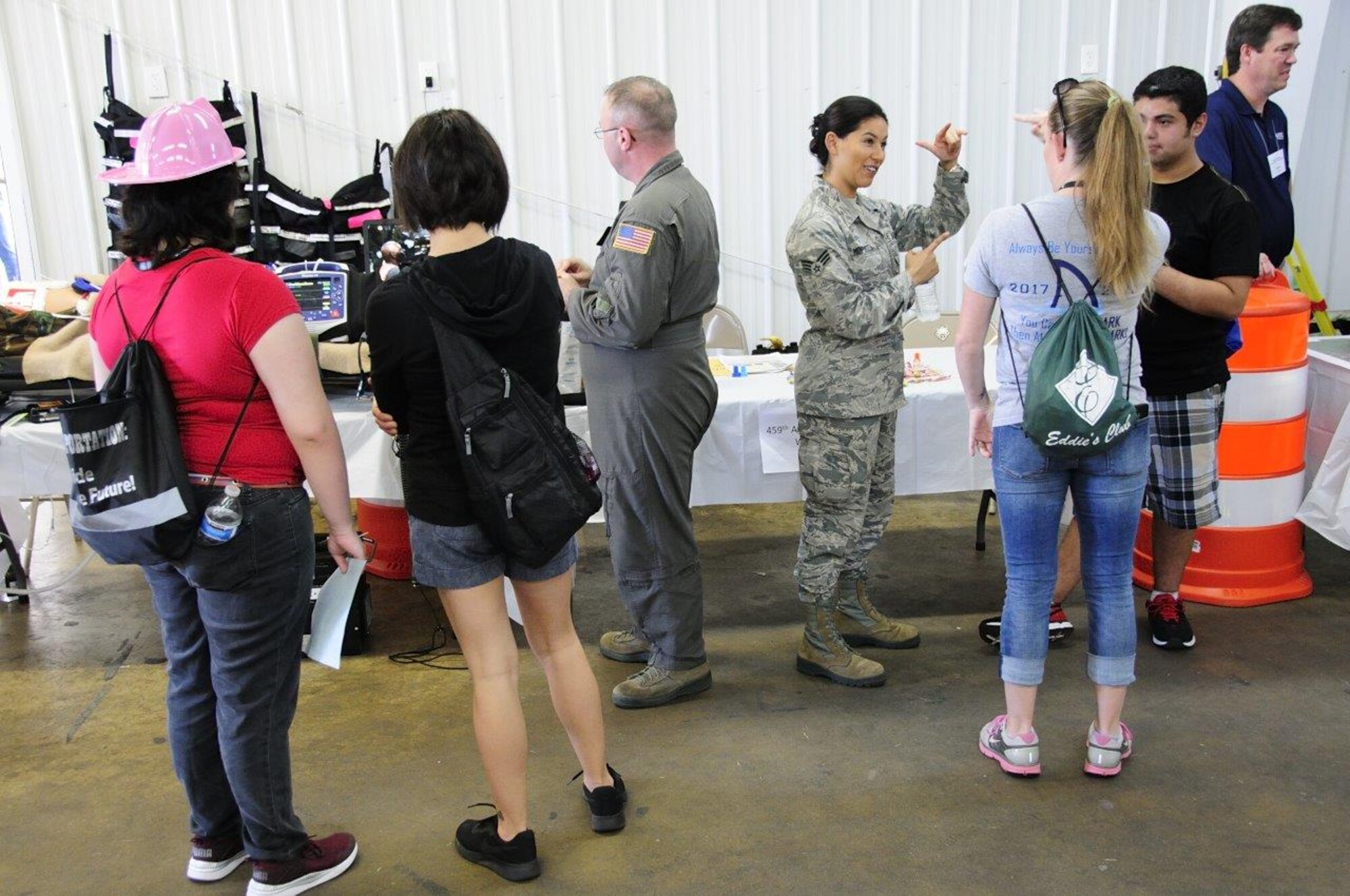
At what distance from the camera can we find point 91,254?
5.18 metres

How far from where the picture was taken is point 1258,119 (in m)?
3.61

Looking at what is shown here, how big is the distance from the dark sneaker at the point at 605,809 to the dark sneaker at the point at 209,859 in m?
0.68

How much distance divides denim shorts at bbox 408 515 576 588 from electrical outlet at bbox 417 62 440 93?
12.1 feet

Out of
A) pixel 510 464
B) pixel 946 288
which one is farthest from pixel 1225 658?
pixel 946 288

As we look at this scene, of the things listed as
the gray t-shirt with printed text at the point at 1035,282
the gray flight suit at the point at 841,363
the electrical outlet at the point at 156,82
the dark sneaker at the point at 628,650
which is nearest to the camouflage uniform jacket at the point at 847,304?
the gray flight suit at the point at 841,363

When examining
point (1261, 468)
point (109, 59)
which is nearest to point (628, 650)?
point (1261, 468)

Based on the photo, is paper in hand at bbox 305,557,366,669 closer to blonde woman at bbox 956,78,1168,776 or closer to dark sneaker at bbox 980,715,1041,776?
blonde woman at bbox 956,78,1168,776

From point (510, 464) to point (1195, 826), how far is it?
1.56 meters

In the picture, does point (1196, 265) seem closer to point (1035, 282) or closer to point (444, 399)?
point (1035, 282)

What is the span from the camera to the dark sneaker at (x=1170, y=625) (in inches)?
119

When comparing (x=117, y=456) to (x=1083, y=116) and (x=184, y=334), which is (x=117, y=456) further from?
(x=1083, y=116)

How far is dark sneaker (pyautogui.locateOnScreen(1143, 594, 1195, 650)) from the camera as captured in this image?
9.95ft

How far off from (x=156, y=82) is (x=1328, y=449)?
4948mm

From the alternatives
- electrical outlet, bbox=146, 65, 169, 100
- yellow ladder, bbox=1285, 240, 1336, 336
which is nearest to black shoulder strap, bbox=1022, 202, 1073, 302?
yellow ladder, bbox=1285, 240, 1336, 336
